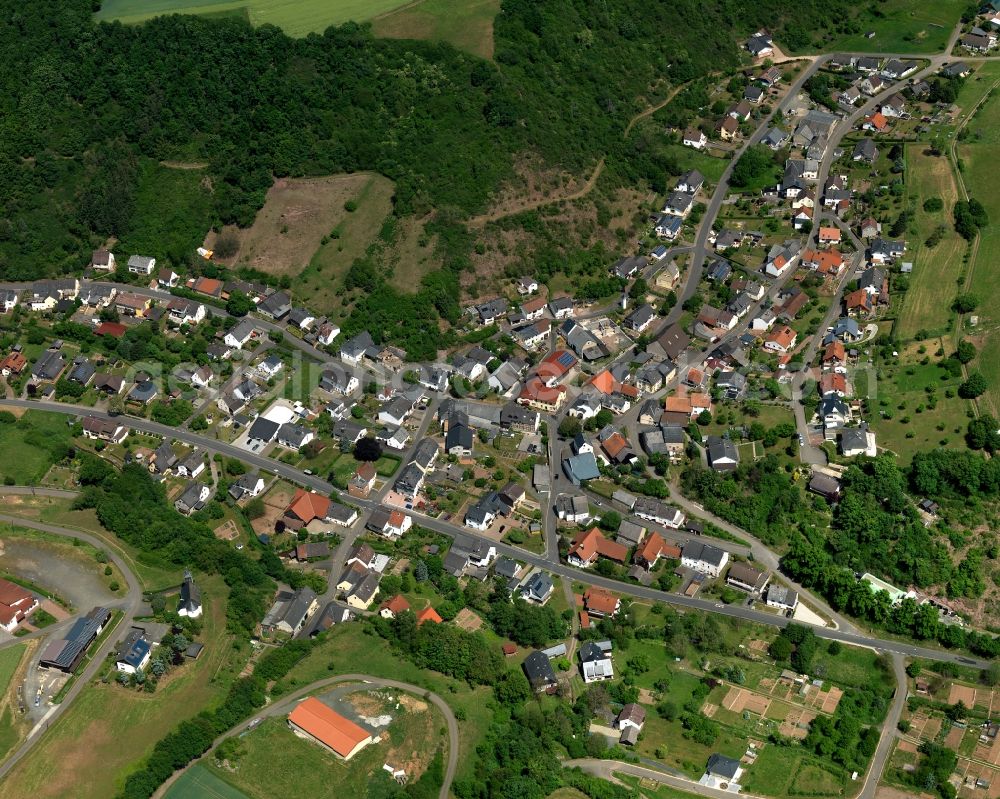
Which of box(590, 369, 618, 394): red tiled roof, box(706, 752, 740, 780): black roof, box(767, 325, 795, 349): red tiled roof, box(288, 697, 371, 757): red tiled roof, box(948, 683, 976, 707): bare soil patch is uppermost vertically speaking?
box(767, 325, 795, 349): red tiled roof

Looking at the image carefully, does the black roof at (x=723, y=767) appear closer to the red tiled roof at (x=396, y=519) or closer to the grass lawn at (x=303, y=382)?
the red tiled roof at (x=396, y=519)

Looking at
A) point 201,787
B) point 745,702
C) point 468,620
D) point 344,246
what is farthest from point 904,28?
point 201,787

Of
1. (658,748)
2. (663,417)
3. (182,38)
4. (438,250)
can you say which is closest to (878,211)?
(663,417)

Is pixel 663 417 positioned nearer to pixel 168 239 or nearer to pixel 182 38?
pixel 168 239

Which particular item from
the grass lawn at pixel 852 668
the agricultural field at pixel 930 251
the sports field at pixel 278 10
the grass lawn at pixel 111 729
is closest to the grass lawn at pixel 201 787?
the grass lawn at pixel 111 729

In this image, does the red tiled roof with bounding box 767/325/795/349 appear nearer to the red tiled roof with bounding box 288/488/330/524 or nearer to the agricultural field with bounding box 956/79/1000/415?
the agricultural field with bounding box 956/79/1000/415

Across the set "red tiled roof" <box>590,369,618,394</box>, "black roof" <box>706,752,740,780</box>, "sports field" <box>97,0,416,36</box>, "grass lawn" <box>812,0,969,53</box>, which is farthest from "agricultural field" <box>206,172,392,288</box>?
"grass lawn" <box>812,0,969,53</box>

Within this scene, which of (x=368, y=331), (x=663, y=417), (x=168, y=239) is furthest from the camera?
(x=168, y=239)
